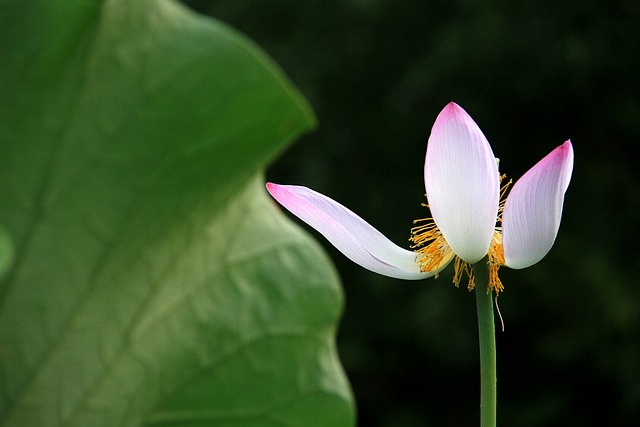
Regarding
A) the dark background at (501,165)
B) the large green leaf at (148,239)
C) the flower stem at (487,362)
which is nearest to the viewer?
the flower stem at (487,362)

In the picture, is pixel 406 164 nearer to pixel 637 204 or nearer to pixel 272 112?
pixel 637 204

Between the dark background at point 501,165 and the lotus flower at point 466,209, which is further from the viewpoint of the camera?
the dark background at point 501,165

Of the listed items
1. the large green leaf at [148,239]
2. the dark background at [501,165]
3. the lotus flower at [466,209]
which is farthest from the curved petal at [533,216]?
the dark background at [501,165]

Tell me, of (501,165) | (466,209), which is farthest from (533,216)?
(501,165)

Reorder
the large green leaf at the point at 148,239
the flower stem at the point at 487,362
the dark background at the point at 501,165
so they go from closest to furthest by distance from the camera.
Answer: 1. the flower stem at the point at 487,362
2. the large green leaf at the point at 148,239
3. the dark background at the point at 501,165

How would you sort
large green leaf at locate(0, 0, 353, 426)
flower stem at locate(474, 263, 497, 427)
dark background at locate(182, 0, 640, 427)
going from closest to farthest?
flower stem at locate(474, 263, 497, 427)
large green leaf at locate(0, 0, 353, 426)
dark background at locate(182, 0, 640, 427)

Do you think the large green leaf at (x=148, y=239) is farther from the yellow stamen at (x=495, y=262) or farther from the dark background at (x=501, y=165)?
the dark background at (x=501, y=165)

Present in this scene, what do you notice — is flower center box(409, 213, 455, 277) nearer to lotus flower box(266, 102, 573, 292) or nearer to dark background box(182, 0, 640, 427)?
lotus flower box(266, 102, 573, 292)

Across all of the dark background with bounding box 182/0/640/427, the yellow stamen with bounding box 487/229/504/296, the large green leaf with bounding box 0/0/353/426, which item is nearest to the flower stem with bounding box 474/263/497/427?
the yellow stamen with bounding box 487/229/504/296
